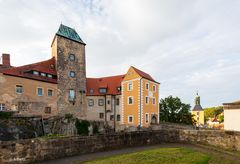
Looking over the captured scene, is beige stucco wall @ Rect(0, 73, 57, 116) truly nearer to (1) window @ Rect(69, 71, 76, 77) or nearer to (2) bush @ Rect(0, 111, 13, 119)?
(2) bush @ Rect(0, 111, 13, 119)

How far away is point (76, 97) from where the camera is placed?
95.5ft

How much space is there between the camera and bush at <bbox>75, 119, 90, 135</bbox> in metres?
26.7

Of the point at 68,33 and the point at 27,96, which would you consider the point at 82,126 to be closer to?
the point at 27,96

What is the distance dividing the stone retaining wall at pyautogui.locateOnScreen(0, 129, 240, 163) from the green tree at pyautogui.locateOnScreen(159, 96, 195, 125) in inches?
1042

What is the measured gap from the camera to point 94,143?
11.1m

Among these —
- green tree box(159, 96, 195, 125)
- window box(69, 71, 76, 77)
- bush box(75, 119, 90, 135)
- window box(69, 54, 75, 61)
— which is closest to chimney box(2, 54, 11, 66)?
window box(69, 54, 75, 61)

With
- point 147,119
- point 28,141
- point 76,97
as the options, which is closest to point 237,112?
Result: point 28,141

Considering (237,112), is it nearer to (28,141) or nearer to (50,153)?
(50,153)

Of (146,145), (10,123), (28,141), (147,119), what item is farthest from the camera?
(147,119)

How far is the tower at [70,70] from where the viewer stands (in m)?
27.1

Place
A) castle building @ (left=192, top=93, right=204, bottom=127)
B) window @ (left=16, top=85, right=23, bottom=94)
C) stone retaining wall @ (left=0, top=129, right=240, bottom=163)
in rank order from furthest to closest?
castle building @ (left=192, top=93, right=204, bottom=127), window @ (left=16, top=85, right=23, bottom=94), stone retaining wall @ (left=0, top=129, right=240, bottom=163)

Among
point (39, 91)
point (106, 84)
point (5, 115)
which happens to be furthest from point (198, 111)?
point (5, 115)

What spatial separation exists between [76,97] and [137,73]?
10504 millimetres

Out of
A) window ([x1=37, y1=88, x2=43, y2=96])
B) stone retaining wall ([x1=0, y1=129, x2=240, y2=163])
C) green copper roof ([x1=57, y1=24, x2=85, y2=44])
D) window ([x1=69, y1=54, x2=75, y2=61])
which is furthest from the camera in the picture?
window ([x1=69, y1=54, x2=75, y2=61])
